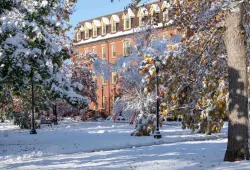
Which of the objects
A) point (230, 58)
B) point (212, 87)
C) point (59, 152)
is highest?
point (230, 58)

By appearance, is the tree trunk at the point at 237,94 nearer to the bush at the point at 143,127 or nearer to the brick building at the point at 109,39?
the bush at the point at 143,127

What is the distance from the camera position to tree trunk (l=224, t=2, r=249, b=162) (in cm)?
1028

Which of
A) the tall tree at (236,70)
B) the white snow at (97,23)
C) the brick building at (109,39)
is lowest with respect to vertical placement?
the tall tree at (236,70)

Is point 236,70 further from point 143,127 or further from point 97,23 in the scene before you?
point 97,23

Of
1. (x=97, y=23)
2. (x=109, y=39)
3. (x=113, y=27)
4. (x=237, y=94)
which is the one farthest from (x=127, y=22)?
(x=237, y=94)

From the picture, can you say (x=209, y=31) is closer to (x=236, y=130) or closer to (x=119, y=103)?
(x=236, y=130)

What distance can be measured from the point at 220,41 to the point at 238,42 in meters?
1.99

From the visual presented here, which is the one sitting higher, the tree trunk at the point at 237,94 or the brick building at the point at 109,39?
the brick building at the point at 109,39

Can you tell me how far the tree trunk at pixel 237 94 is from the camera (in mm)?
10281

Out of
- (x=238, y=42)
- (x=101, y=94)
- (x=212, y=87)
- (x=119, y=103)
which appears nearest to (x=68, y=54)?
(x=212, y=87)

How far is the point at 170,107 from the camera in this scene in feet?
39.9

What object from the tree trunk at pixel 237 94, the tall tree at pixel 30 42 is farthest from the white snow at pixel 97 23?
the tree trunk at pixel 237 94

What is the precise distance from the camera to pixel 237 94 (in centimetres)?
1033

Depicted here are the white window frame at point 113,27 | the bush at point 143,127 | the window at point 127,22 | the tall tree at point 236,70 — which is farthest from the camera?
Answer: the white window frame at point 113,27
